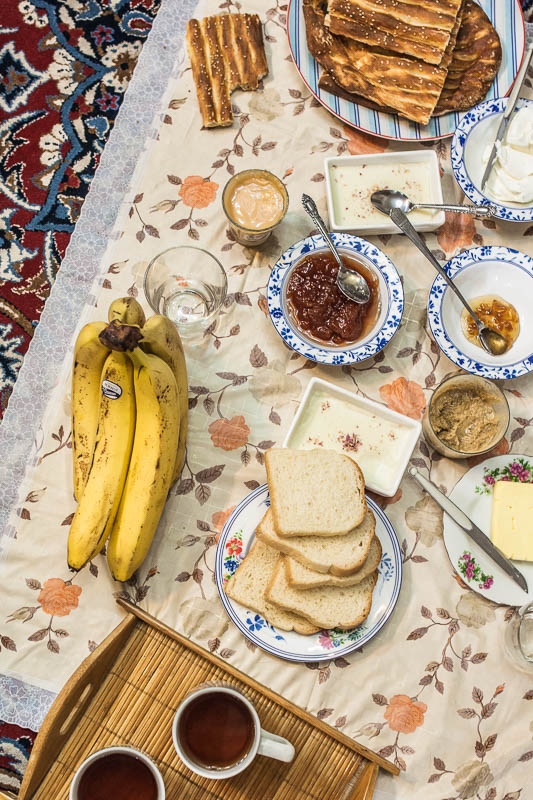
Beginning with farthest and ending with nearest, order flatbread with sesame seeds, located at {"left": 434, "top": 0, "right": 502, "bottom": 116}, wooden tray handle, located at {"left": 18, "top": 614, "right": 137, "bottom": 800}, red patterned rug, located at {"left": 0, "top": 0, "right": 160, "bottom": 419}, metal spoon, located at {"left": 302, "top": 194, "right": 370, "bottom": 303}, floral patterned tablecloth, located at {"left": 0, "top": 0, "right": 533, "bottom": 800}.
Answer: red patterned rug, located at {"left": 0, "top": 0, "right": 160, "bottom": 419} < flatbread with sesame seeds, located at {"left": 434, "top": 0, "right": 502, "bottom": 116} < metal spoon, located at {"left": 302, "top": 194, "right": 370, "bottom": 303} < floral patterned tablecloth, located at {"left": 0, "top": 0, "right": 533, "bottom": 800} < wooden tray handle, located at {"left": 18, "top": 614, "right": 137, "bottom": 800}

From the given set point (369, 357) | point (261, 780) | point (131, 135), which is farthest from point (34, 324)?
point (261, 780)

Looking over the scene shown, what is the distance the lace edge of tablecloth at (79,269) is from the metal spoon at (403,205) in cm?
68

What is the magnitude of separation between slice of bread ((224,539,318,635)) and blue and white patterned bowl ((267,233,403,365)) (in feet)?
1.74

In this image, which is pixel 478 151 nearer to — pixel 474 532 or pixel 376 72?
pixel 376 72

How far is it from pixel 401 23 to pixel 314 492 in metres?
1.30

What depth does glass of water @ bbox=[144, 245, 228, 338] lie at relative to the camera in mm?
1836

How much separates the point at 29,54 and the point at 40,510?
1627 millimetres

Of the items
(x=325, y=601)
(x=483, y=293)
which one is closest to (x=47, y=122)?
(x=483, y=293)

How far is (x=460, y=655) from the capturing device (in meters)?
1.72

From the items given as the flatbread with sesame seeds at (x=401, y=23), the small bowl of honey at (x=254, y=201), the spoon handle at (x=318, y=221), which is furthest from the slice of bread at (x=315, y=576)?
the flatbread with sesame seeds at (x=401, y=23)

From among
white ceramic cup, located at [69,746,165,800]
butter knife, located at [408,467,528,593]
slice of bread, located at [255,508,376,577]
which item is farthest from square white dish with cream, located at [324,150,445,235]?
white ceramic cup, located at [69,746,165,800]

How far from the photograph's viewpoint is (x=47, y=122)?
2320 mm

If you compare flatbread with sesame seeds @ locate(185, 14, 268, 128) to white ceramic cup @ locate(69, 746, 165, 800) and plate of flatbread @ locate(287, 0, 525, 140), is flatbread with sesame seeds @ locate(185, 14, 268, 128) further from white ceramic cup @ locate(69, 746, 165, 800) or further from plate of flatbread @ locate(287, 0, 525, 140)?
white ceramic cup @ locate(69, 746, 165, 800)

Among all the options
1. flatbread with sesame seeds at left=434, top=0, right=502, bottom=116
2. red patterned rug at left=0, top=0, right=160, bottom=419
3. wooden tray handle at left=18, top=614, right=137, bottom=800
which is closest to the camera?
wooden tray handle at left=18, top=614, right=137, bottom=800
